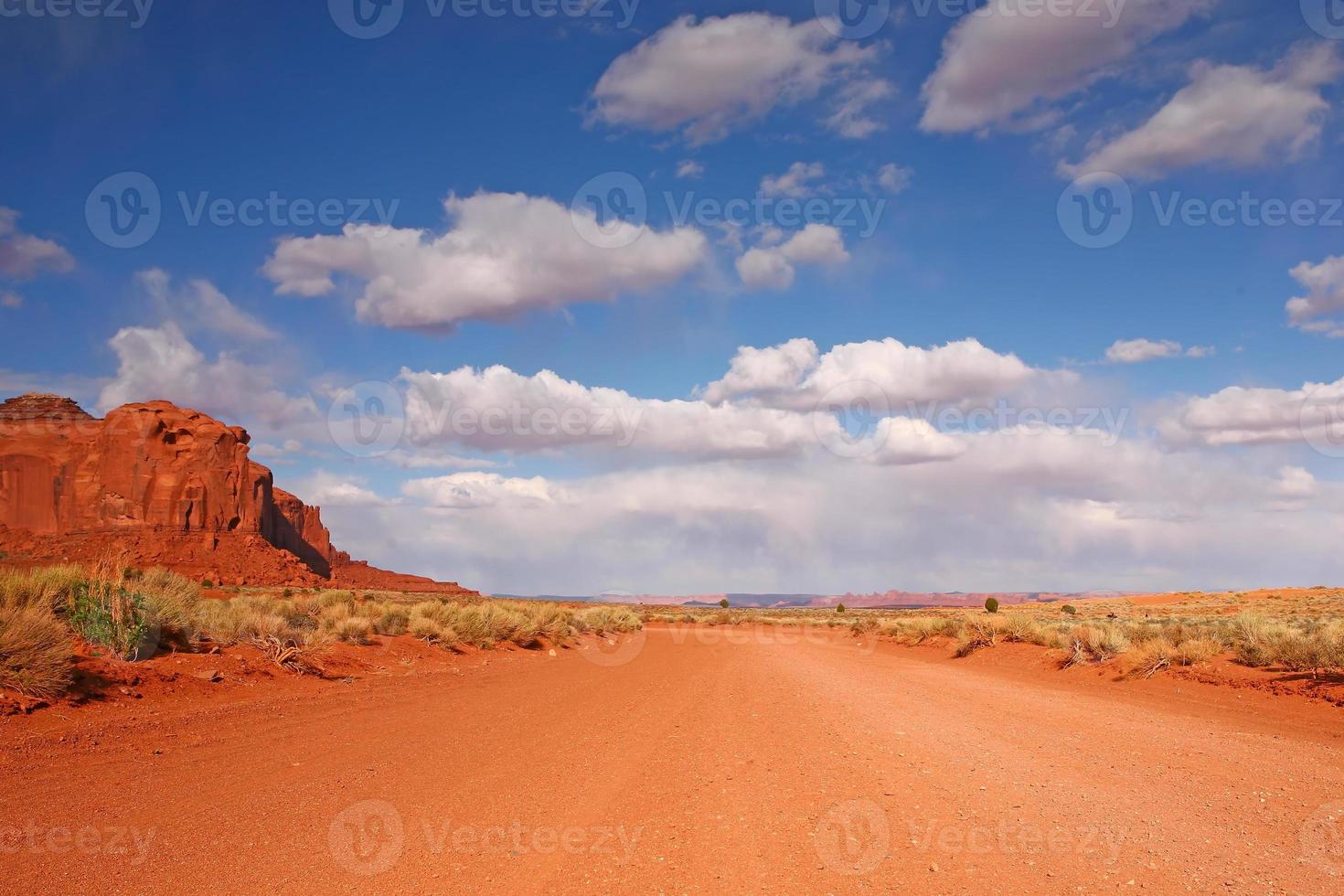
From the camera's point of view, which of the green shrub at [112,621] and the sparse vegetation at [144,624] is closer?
the sparse vegetation at [144,624]

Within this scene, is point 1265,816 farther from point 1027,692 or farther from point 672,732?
point 1027,692

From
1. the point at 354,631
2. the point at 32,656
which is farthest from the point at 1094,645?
the point at 32,656

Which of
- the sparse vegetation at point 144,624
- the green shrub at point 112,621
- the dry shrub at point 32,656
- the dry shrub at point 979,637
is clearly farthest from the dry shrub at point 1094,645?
Answer: the dry shrub at point 32,656

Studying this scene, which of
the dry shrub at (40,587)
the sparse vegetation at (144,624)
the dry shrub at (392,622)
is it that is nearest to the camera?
the sparse vegetation at (144,624)

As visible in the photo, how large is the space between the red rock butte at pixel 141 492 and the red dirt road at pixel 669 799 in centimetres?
8513

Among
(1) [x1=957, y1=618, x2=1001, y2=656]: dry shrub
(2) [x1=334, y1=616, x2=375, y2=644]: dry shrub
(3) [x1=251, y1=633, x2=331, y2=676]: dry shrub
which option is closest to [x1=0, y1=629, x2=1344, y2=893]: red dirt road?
(3) [x1=251, y1=633, x2=331, y2=676]: dry shrub

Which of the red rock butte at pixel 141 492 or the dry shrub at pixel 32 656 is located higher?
the red rock butte at pixel 141 492

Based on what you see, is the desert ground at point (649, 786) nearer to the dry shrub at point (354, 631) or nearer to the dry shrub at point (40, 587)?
the dry shrub at point (40, 587)

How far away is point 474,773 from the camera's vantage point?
23.3 feet

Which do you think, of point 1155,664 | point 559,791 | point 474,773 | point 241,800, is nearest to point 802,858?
point 559,791

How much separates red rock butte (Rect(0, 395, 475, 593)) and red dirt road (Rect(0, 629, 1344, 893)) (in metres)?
85.1

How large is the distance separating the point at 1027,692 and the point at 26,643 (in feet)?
47.9

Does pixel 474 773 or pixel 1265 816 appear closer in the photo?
pixel 1265 816

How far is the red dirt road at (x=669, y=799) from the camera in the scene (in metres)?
4.59
